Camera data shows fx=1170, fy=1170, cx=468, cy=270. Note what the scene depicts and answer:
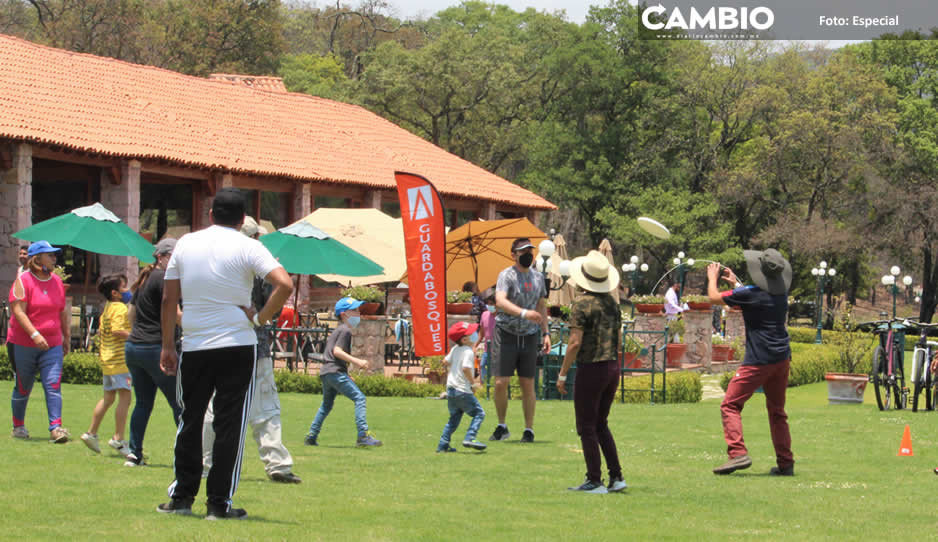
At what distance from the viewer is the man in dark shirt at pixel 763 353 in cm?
930

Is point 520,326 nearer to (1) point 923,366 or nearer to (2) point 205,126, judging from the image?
(1) point 923,366

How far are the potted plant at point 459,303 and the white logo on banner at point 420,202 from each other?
6.46m

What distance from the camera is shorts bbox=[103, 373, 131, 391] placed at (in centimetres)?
978

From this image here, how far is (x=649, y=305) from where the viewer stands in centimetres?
2891

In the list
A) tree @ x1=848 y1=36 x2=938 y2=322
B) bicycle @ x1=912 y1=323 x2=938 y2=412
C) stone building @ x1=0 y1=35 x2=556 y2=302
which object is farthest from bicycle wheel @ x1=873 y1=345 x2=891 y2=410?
tree @ x1=848 y1=36 x2=938 y2=322

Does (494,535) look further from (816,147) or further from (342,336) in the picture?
(816,147)

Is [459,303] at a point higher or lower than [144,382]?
higher

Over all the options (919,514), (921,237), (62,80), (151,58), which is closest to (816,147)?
(921,237)

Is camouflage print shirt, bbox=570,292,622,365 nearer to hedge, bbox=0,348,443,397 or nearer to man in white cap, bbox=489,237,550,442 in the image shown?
man in white cap, bbox=489,237,550,442

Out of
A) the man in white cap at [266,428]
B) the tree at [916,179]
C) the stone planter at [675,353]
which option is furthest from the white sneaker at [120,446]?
the tree at [916,179]

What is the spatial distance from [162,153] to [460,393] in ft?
57.6

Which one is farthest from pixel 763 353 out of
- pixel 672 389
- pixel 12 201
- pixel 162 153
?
pixel 162 153

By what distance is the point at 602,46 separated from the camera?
57.5 m

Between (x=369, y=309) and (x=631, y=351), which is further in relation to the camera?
(x=631, y=351)
